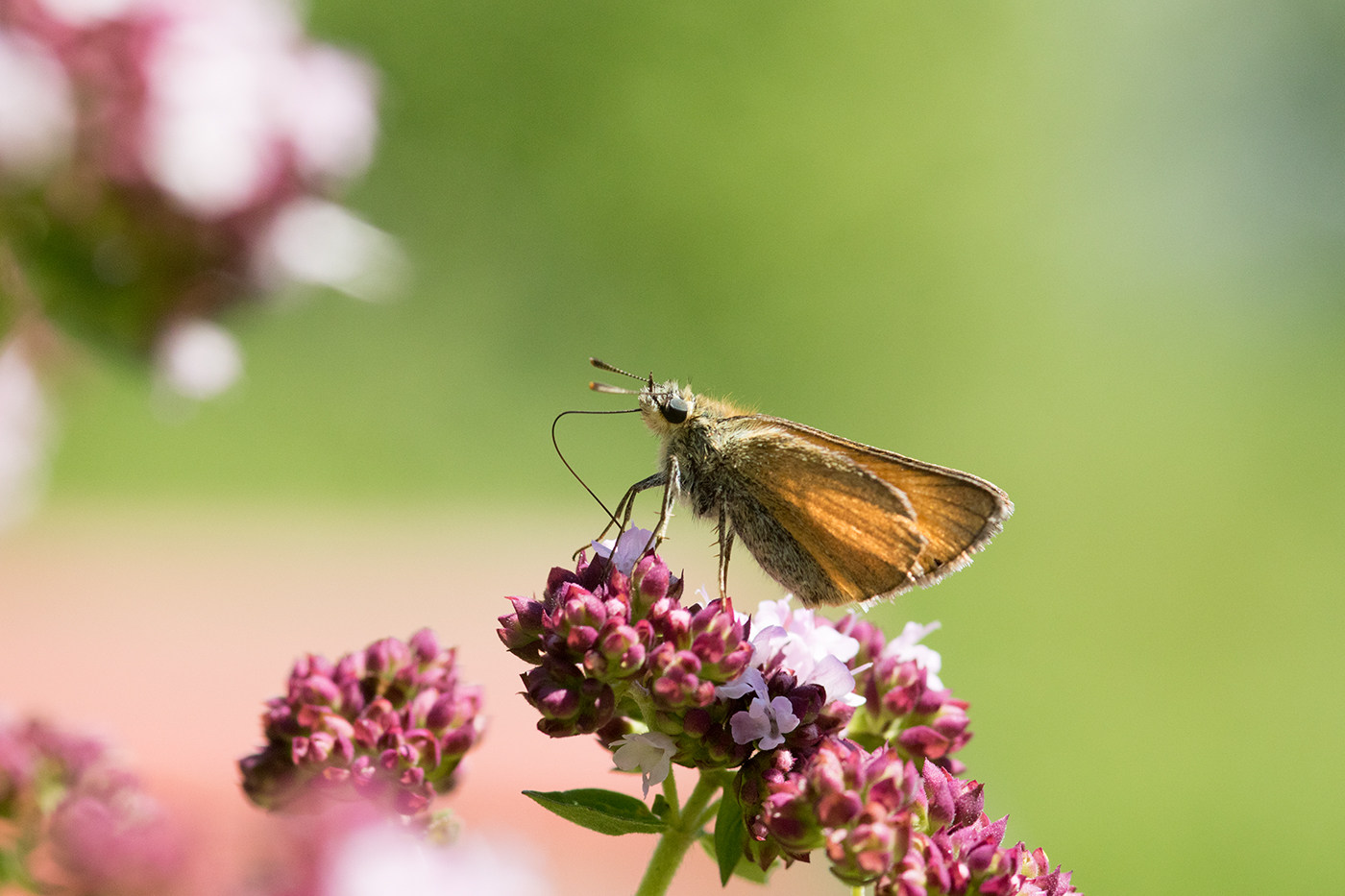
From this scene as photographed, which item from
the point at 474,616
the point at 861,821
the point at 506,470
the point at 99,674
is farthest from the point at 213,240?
the point at 506,470

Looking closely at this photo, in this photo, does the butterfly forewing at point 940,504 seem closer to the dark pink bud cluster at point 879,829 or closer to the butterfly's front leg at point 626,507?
the butterfly's front leg at point 626,507

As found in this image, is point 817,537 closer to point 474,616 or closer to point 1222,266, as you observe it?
point 474,616

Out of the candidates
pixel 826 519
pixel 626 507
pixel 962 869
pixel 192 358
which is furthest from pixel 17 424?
pixel 962 869

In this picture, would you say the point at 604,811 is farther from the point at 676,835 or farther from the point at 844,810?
the point at 844,810

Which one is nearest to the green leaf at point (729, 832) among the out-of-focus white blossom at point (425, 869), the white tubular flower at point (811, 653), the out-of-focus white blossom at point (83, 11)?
the white tubular flower at point (811, 653)

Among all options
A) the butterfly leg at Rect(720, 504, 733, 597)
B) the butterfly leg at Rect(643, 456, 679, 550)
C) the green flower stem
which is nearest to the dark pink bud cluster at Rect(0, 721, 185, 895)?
the green flower stem
